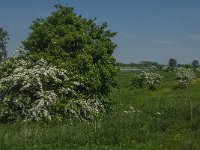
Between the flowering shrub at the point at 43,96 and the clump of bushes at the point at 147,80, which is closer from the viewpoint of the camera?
the flowering shrub at the point at 43,96

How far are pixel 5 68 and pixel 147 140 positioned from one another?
10612mm

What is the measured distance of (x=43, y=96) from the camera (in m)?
25.8

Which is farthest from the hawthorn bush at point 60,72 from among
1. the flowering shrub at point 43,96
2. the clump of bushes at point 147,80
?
the clump of bushes at point 147,80

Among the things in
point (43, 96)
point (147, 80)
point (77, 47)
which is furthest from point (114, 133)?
point (147, 80)

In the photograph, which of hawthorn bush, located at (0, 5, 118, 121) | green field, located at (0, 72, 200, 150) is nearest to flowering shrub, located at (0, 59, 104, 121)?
hawthorn bush, located at (0, 5, 118, 121)

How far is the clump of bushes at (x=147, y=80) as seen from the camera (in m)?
59.8

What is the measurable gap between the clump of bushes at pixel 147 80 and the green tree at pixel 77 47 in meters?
30.6

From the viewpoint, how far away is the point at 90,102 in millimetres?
27125

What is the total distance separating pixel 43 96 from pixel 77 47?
4102 millimetres

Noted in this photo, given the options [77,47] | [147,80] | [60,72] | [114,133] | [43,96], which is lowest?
[114,133]

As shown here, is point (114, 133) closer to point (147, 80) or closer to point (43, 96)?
point (43, 96)

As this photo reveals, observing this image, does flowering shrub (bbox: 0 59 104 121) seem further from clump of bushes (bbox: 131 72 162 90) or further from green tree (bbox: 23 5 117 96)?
clump of bushes (bbox: 131 72 162 90)

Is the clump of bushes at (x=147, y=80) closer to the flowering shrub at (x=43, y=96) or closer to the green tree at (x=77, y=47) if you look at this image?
the green tree at (x=77, y=47)

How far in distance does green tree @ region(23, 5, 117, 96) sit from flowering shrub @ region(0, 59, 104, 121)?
60cm
